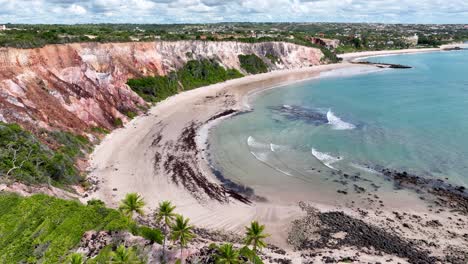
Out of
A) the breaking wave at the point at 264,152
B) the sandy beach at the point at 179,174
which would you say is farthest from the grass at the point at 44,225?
the breaking wave at the point at 264,152

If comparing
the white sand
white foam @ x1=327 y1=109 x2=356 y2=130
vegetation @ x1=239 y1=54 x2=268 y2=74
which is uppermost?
vegetation @ x1=239 y1=54 x2=268 y2=74

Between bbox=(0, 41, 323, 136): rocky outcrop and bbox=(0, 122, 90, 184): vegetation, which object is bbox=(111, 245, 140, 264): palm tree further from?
bbox=(0, 41, 323, 136): rocky outcrop

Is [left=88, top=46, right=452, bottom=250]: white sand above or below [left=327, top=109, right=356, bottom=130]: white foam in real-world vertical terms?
below

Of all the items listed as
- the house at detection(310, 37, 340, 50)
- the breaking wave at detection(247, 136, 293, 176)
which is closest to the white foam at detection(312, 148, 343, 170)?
the breaking wave at detection(247, 136, 293, 176)

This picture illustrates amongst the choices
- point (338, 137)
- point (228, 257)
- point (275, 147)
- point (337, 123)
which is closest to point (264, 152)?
point (275, 147)

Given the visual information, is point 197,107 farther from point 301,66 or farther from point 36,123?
point 301,66

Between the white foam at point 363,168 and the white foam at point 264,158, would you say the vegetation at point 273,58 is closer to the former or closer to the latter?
the white foam at point 264,158
